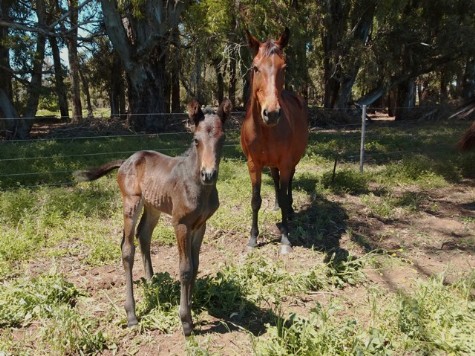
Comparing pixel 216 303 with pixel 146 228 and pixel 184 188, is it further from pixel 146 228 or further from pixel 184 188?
pixel 184 188

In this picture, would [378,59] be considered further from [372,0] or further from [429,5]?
[429,5]

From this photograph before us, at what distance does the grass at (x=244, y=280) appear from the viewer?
2.96 metres

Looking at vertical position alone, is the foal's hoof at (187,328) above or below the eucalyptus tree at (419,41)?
below

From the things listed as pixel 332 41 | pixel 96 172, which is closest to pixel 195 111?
pixel 96 172

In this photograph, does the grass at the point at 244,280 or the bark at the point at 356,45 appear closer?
the grass at the point at 244,280

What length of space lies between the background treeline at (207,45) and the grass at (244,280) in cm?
411

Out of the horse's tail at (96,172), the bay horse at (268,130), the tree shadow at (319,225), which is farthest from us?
the tree shadow at (319,225)

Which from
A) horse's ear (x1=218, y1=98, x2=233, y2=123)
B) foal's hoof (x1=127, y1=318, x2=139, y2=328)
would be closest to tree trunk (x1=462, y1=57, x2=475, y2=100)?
horse's ear (x1=218, y1=98, x2=233, y2=123)

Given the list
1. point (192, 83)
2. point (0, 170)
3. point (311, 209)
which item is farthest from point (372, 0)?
point (0, 170)

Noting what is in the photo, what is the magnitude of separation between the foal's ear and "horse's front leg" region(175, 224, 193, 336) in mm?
803

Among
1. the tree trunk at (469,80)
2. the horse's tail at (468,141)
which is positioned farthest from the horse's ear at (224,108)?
the tree trunk at (469,80)

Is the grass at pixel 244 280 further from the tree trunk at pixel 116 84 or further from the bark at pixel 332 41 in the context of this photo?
the tree trunk at pixel 116 84

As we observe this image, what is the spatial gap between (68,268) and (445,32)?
1664 cm

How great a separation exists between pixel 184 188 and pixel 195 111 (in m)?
0.59
